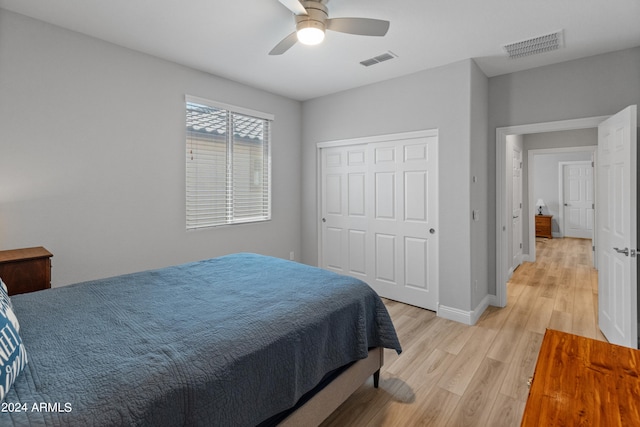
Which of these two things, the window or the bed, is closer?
the bed

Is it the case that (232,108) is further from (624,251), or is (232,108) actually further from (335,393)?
(624,251)

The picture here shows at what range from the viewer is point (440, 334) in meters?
3.00

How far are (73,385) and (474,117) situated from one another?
3678 mm

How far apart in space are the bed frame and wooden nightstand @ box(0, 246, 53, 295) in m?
2.02

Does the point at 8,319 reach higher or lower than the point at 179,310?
higher

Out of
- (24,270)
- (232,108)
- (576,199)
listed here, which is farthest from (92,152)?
(576,199)

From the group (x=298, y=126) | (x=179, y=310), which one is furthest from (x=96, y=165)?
(x=298, y=126)

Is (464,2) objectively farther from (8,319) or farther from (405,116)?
(8,319)

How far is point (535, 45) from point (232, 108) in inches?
127

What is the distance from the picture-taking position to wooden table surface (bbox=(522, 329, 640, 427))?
85 centimetres

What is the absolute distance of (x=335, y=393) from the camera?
1.77 meters

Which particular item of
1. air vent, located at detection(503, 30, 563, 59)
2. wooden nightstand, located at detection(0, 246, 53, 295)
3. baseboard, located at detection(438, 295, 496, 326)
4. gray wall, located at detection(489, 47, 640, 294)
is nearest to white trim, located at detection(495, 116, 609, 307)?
gray wall, located at detection(489, 47, 640, 294)

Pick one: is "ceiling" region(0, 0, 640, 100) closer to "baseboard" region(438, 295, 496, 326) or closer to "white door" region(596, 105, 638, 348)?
"white door" region(596, 105, 638, 348)

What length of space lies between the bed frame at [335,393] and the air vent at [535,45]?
2.96m
